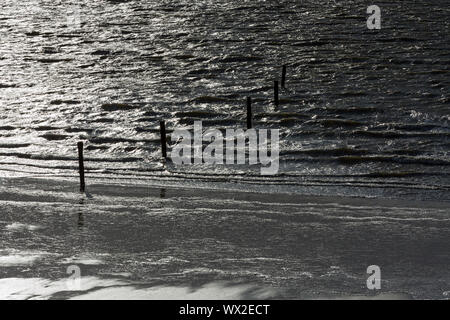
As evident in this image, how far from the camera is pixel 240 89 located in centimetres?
2650

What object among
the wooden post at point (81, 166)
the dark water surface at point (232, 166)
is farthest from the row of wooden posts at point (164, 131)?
the dark water surface at point (232, 166)

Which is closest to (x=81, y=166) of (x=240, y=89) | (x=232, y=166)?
(x=232, y=166)

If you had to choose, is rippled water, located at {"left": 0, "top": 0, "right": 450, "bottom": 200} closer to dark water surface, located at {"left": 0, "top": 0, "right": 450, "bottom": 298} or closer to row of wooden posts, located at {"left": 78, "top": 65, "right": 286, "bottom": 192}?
dark water surface, located at {"left": 0, "top": 0, "right": 450, "bottom": 298}

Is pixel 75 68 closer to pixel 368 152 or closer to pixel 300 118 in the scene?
pixel 300 118

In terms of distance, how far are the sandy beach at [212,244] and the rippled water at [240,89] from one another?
5.53 feet

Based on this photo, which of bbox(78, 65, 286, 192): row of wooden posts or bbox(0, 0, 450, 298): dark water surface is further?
bbox(78, 65, 286, 192): row of wooden posts

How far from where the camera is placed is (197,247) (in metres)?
13.5

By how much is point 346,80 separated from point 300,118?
458 centimetres

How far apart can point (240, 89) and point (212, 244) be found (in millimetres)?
13295

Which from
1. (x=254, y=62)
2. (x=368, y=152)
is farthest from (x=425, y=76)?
(x=368, y=152)

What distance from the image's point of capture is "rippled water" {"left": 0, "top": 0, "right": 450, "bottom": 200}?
1941 centimetres

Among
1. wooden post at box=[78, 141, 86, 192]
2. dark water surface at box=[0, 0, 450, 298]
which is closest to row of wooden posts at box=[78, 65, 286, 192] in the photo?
wooden post at box=[78, 141, 86, 192]

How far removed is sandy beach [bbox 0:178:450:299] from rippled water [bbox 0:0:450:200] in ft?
5.53

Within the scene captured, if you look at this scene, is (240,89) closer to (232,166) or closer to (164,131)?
(164,131)
